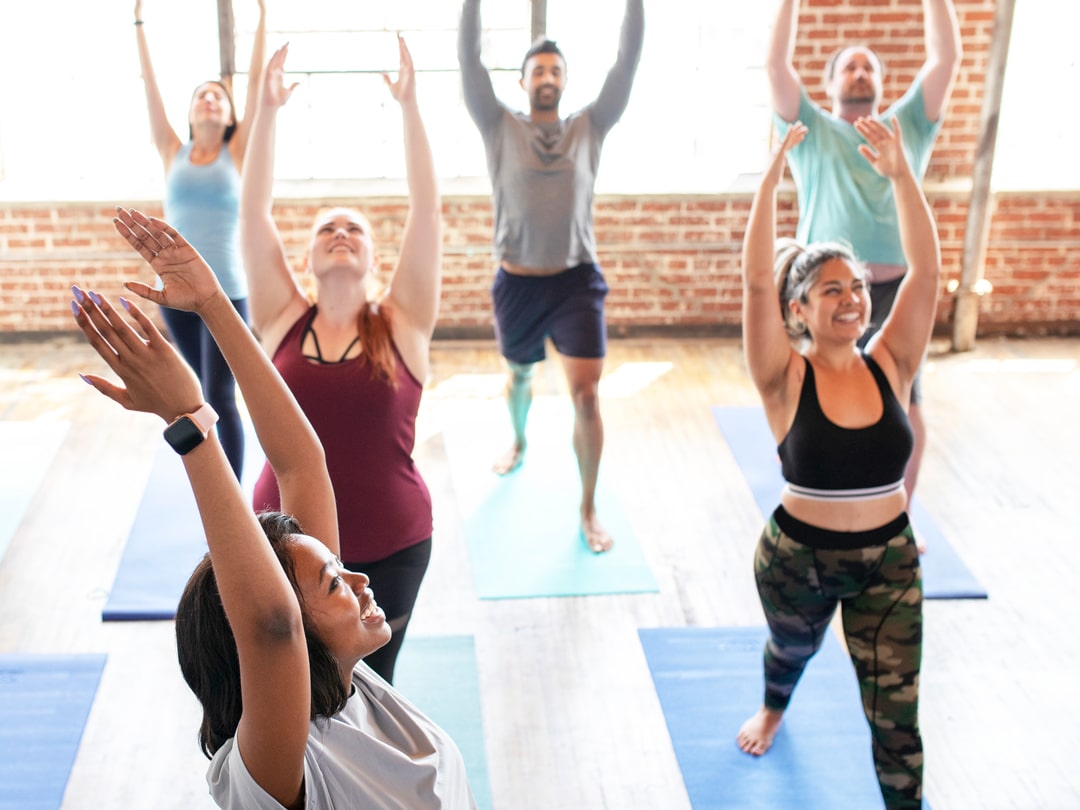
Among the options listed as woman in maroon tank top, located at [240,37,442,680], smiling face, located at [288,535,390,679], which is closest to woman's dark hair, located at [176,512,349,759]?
smiling face, located at [288,535,390,679]

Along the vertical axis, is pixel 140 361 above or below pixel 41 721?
above

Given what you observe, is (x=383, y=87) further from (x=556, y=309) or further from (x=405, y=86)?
(x=405, y=86)

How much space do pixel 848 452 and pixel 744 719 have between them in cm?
97

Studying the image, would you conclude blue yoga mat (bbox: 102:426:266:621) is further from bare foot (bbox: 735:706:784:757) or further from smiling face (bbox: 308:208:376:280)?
bare foot (bbox: 735:706:784:757)

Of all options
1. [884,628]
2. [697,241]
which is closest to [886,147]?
[884,628]

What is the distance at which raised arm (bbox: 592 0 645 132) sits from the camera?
3.78 meters

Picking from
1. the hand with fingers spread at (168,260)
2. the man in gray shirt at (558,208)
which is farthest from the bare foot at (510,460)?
the hand with fingers spread at (168,260)

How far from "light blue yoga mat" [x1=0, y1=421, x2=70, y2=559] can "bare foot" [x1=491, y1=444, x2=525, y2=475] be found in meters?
1.71

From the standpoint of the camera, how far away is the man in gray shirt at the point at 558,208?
12.8ft

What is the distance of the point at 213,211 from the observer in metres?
3.97

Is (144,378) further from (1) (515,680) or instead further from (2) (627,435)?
(2) (627,435)

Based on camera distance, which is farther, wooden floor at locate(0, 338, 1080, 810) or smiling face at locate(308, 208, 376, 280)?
wooden floor at locate(0, 338, 1080, 810)

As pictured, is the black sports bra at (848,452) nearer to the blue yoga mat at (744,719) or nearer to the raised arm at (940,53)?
the blue yoga mat at (744,719)

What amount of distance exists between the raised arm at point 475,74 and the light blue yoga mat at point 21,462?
2.11 m
